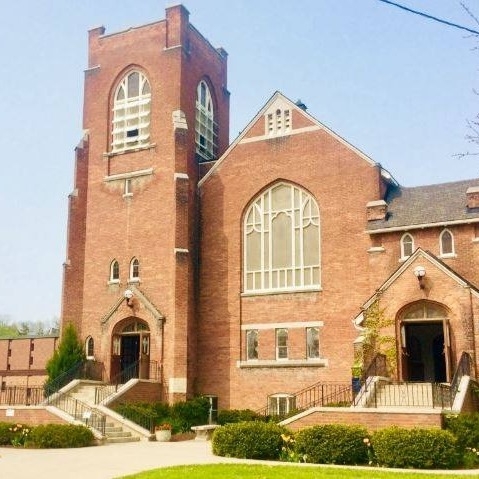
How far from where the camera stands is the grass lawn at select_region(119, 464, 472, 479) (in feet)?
47.5

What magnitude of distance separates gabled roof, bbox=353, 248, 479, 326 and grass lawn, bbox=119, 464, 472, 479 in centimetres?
1111

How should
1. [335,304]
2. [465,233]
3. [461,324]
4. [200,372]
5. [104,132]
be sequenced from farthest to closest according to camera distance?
[104,132]
[200,372]
[335,304]
[465,233]
[461,324]

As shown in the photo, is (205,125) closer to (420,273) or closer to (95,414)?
(420,273)

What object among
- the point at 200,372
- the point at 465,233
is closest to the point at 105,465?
the point at 200,372

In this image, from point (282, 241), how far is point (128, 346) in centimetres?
911

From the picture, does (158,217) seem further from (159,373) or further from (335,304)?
(335,304)

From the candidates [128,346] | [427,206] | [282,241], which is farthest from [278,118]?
[128,346]

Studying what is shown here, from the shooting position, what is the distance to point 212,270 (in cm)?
3338

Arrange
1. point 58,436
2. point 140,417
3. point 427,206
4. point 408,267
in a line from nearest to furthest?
point 58,436 < point 408,267 < point 140,417 < point 427,206

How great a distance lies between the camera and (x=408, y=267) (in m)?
26.5

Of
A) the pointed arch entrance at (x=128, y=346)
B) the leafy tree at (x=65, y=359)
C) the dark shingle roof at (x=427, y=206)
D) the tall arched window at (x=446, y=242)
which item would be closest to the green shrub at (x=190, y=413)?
the pointed arch entrance at (x=128, y=346)

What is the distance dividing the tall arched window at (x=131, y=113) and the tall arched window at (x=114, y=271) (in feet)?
19.7

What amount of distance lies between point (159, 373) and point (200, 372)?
2.15m

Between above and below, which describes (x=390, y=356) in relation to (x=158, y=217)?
below
